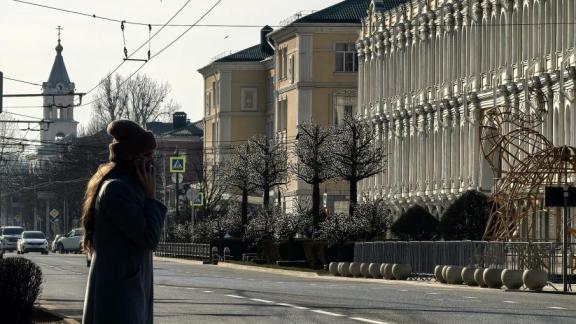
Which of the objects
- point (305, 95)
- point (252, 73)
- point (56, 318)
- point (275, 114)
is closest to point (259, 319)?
point (56, 318)

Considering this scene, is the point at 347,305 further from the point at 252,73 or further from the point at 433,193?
the point at 252,73

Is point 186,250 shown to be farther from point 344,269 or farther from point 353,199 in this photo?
point 344,269

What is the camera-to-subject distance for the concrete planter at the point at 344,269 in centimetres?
5441

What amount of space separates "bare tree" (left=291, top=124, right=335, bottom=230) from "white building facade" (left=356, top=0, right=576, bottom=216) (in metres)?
5.18

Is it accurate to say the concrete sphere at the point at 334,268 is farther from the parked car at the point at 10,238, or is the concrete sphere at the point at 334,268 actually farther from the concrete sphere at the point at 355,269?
the parked car at the point at 10,238

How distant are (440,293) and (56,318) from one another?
1346cm

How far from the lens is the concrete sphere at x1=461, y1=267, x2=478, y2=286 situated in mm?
42281

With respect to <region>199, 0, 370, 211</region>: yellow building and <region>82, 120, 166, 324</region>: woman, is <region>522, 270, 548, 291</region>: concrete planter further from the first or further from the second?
<region>199, 0, 370, 211</region>: yellow building

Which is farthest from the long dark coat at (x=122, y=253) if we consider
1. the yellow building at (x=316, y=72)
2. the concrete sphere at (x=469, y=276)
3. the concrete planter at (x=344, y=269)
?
the yellow building at (x=316, y=72)

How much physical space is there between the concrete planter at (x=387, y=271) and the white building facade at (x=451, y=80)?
38.5ft

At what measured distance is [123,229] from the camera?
362 inches

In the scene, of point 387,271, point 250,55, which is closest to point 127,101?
point 250,55

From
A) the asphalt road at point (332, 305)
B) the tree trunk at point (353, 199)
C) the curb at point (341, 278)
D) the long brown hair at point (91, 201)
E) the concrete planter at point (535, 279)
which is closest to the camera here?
the long brown hair at point (91, 201)

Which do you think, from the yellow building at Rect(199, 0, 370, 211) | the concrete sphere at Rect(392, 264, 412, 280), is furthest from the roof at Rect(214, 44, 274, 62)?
the concrete sphere at Rect(392, 264, 412, 280)
